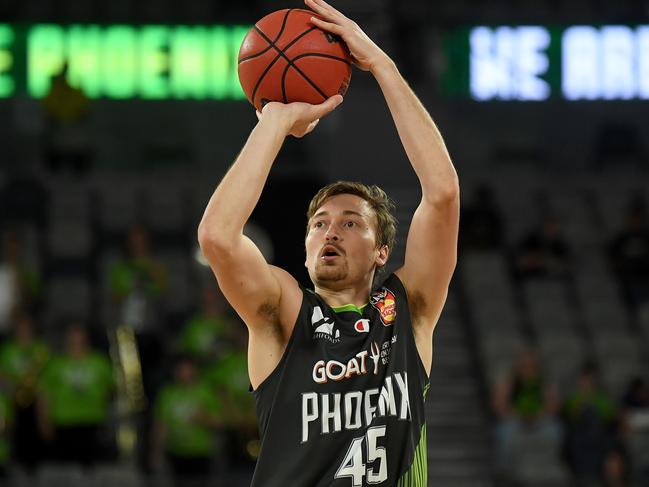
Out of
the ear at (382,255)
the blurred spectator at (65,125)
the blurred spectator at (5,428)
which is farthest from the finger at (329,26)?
the blurred spectator at (65,125)

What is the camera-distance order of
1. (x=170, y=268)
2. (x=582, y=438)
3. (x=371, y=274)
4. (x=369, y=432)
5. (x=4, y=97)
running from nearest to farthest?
1. (x=369, y=432)
2. (x=371, y=274)
3. (x=582, y=438)
4. (x=170, y=268)
5. (x=4, y=97)

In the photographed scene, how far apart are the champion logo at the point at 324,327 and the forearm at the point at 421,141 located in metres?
0.47

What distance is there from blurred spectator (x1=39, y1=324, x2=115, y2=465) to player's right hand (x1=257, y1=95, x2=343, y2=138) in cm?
733

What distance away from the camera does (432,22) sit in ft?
58.4

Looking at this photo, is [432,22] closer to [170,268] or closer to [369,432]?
[170,268]

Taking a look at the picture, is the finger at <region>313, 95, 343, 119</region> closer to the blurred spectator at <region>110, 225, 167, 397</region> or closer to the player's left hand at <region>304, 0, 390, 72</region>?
the player's left hand at <region>304, 0, 390, 72</region>

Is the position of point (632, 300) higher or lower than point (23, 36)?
lower

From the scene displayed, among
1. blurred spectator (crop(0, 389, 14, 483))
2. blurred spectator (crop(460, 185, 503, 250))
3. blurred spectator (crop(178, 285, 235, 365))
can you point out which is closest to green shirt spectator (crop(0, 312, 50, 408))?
blurred spectator (crop(0, 389, 14, 483))

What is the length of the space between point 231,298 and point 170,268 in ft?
35.1

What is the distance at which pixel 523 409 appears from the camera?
447 inches

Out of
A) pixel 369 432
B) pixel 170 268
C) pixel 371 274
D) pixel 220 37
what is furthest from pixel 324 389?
pixel 220 37

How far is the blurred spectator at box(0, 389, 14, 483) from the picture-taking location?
10250mm

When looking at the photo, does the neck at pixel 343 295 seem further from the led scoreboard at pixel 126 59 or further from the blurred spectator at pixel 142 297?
the led scoreboard at pixel 126 59

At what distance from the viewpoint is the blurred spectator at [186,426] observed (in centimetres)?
1062
